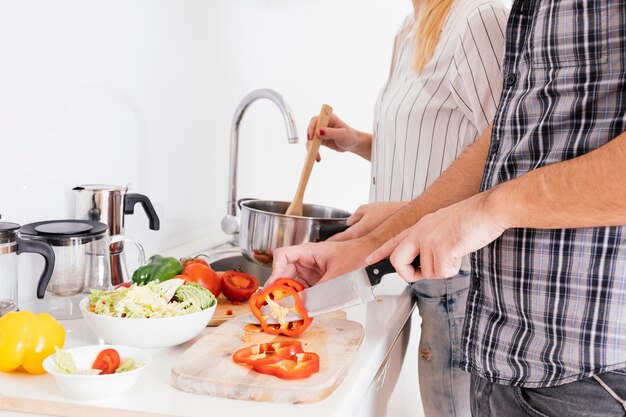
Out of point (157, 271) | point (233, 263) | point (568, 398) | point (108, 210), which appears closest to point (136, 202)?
point (108, 210)

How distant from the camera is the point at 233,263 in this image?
168 centimetres

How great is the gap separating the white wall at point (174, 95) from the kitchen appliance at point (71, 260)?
0.06 meters

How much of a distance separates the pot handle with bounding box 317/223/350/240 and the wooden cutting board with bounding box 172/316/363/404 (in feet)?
1.29

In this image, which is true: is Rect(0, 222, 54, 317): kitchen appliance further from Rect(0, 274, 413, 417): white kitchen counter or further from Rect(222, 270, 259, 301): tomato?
Rect(222, 270, 259, 301): tomato

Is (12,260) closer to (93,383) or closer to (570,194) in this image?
(93,383)

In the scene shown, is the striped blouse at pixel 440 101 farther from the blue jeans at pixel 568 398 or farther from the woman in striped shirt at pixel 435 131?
the blue jeans at pixel 568 398

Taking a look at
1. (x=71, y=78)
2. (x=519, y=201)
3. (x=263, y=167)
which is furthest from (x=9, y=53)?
(x=263, y=167)

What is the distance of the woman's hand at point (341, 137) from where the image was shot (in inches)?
63.7

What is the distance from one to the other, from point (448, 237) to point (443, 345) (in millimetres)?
606

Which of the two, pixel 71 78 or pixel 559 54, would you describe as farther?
pixel 71 78

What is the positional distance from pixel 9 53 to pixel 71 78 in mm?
186

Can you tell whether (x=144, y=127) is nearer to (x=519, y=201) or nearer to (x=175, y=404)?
(x=175, y=404)

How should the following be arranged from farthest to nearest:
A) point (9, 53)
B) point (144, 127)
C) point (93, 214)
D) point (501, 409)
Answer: point (144, 127), point (93, 214), point (9, 53), point (501, 409)

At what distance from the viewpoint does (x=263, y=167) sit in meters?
2.42
